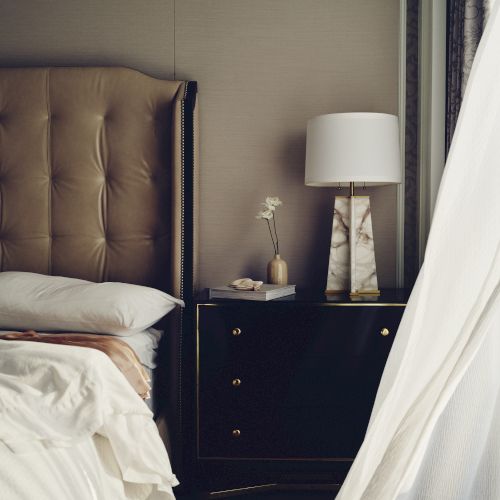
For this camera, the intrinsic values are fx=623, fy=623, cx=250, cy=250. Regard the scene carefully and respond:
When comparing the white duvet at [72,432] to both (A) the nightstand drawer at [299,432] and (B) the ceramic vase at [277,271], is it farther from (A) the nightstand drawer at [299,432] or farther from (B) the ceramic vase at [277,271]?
(B) the ceramic vase at [277,271]

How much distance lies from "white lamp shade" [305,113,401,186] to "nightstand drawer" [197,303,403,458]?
0.48 meters

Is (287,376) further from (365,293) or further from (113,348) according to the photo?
(113,348)

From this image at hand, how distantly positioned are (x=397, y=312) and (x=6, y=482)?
146 centimetres

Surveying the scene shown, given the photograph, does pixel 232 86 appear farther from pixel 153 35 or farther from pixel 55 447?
pixel 55 447

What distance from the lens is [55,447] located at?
1.33 meters

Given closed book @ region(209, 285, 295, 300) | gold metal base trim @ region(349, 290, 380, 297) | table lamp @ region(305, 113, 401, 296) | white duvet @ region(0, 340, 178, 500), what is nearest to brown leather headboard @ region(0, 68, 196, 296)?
closed book @ region(209, 285, 295, 300)

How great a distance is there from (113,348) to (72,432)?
46cm

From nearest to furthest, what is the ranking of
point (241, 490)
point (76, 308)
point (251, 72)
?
point (76, 308) → point (241, 490) → point (251, 72)

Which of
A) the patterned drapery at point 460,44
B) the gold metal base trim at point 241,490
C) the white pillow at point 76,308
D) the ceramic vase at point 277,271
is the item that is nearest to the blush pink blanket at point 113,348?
the white pillow at point 76,308

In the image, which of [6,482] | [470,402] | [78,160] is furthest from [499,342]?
[78,160]

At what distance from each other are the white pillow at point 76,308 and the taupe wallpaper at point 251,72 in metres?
0.61

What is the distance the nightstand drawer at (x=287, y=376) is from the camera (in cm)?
223

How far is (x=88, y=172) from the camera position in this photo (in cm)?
256

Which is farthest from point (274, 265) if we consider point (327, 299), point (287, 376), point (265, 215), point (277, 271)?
point (287, 376)
